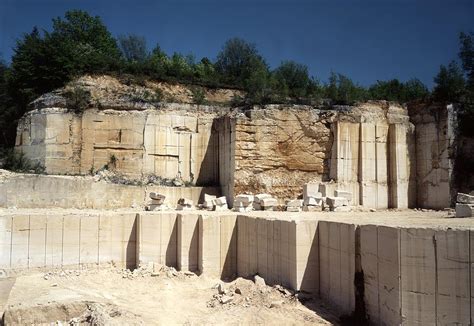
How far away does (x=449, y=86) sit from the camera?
61.7ft

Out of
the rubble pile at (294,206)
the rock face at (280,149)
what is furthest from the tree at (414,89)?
the rubble pile at (294,206)

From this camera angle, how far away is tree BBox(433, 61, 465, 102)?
61.3 feet

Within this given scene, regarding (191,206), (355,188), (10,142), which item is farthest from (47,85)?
(355,188)

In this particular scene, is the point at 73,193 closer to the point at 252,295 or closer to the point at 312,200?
the point at 252,295

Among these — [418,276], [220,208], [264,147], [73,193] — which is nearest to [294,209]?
[220,208]

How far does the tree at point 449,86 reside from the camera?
18.7 metres

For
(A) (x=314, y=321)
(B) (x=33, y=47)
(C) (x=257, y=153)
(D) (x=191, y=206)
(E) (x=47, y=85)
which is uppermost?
(B) (x=33, y=47)

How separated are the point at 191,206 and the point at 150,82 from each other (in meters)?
8.68

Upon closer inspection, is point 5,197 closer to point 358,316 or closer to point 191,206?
point 191,206

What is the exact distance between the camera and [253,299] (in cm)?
1034

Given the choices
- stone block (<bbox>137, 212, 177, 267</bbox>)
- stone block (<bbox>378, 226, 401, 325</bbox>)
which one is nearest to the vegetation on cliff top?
stone block (<bbox>137, 212, 177, 267</bbox>)

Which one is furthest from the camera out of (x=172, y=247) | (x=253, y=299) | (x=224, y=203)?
(x=224, y=203)

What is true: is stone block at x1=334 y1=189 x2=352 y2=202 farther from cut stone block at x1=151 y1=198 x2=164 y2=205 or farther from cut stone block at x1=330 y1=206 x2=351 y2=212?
cut stone block at x1=151 y1=198 x2=164 y2=205

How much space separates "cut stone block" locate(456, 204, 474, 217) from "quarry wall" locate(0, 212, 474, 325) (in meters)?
2.43
